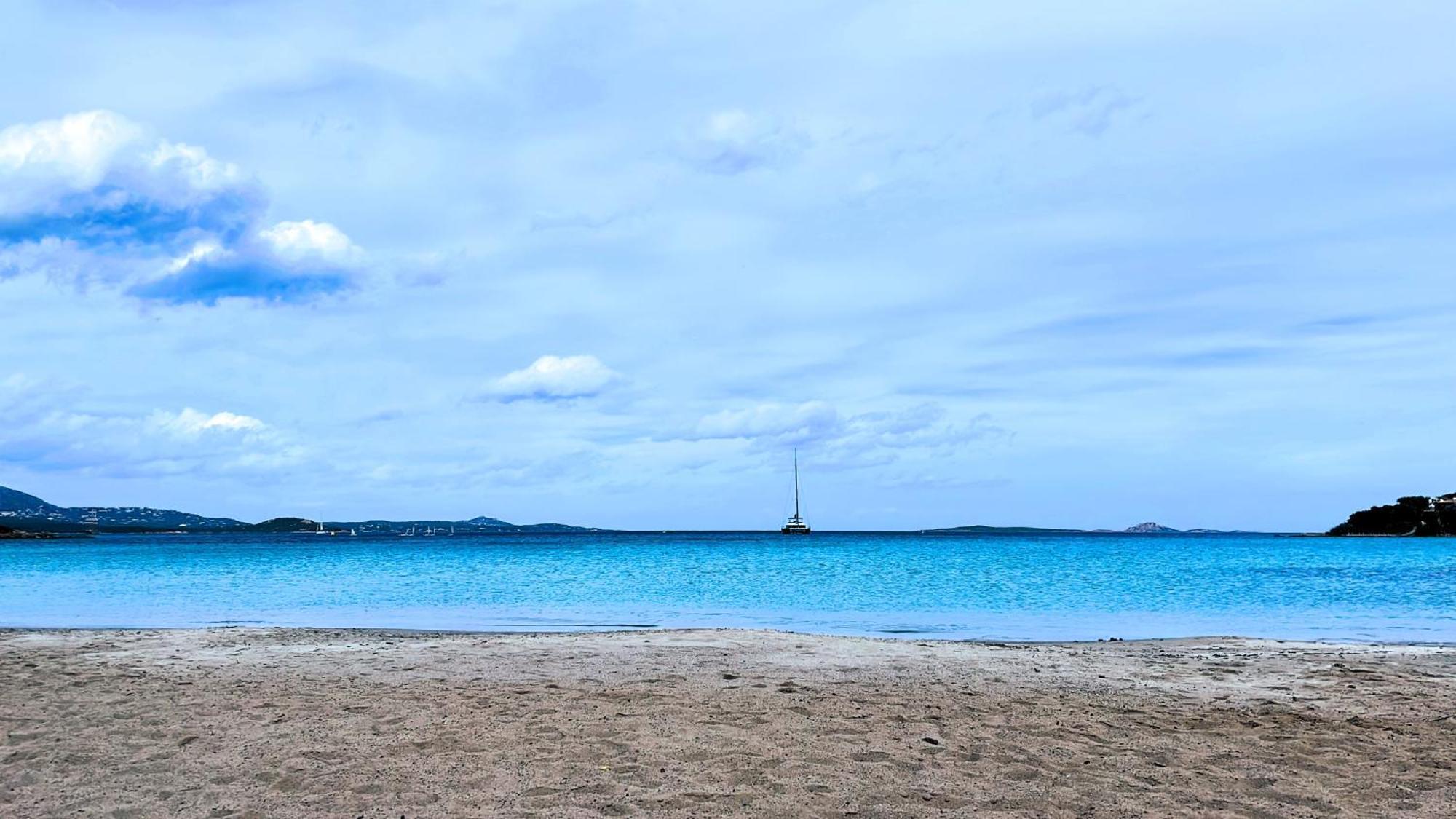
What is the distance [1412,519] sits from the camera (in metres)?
179

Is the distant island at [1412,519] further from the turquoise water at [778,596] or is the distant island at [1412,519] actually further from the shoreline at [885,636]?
the shoreline at [885,636]

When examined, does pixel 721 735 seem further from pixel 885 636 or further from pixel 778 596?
pixel 778 596

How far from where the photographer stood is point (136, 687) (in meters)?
12.6

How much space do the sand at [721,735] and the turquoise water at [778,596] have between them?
9.19 meters

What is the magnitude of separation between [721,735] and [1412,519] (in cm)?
20601

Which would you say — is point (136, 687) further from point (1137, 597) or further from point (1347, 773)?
point (1137, 597)

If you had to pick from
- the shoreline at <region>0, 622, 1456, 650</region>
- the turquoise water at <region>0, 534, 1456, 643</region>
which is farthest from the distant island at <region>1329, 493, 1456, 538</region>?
the shoreline at <region>0, 622, 1456, 650</region>

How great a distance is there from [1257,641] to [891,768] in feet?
44.3

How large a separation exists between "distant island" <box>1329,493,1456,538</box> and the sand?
18136 centimetres

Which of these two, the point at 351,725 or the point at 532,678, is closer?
the point at 351,725

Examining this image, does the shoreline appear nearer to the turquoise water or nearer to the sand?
the turquoise water

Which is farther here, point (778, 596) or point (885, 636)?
point (778, 596)

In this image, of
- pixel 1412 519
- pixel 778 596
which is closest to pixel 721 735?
pixel 778 596

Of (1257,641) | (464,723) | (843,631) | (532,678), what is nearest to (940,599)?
(843,631)
